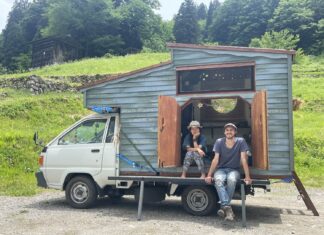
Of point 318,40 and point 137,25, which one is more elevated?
point 137,25

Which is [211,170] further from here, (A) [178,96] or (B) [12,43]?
(B) [12,43]

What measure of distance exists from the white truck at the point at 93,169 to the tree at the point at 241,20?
235 feet

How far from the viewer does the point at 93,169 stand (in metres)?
8.70

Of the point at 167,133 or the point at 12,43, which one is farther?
the point at 12,43

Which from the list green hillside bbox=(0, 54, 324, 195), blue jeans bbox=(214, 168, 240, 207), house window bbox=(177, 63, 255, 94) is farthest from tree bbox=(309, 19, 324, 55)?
blue jeans bbox=(214, 168, 240, 207)

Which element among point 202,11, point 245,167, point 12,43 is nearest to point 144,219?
point 245,167

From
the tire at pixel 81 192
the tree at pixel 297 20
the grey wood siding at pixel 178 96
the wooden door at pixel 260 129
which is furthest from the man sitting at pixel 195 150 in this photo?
the tree at pixel 297 20

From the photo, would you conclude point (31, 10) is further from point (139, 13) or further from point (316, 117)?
point (316, 117)

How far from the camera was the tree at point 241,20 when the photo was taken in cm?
7894

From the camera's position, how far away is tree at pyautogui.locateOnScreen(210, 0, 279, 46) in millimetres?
78938

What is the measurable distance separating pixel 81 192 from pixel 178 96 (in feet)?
10.1

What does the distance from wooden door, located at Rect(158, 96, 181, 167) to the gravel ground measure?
1157 millimetres

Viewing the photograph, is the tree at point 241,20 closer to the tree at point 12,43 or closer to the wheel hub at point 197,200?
the tree at point 12,43

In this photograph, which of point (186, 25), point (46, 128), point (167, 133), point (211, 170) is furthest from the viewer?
point (186, 25)
